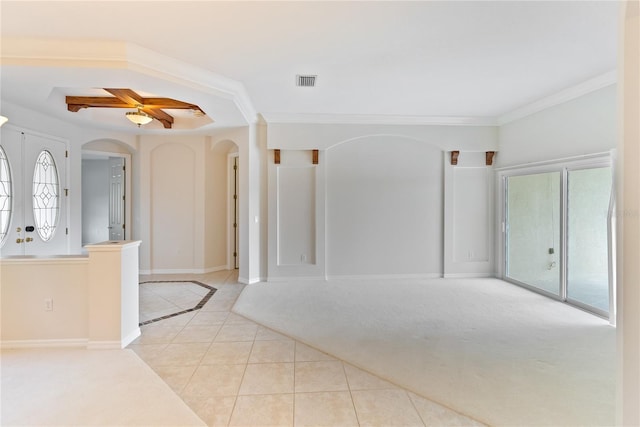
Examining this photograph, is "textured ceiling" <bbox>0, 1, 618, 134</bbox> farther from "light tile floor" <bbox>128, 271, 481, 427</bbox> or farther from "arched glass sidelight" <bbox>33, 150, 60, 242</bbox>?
"light tile floor" <bbox>128, 271, 481, 427</bbox>

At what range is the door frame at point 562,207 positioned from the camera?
3.37 metres

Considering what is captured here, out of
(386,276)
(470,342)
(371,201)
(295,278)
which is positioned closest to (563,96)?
(371,201)

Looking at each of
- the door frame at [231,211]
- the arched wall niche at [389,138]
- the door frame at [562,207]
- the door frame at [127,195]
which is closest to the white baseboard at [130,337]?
the door frame at [231,211]

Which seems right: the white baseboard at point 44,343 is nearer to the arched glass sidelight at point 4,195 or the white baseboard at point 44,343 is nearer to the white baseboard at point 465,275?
the arched glass sidelight at point 4,195

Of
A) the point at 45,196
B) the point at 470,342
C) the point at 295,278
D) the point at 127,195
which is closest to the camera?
the point at 470,342

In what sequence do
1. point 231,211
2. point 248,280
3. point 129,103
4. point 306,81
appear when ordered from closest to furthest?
point 306,81, point 129,103, point 248,280, point 231,211

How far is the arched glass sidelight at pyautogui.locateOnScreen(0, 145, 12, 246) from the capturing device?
3.72 metres

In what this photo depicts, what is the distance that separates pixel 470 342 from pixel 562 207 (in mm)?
2738

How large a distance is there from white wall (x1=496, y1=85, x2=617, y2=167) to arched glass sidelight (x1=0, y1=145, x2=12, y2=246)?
295 inches

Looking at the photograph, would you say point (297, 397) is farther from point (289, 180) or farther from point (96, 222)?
point (96, 222)

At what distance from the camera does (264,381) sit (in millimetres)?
2242

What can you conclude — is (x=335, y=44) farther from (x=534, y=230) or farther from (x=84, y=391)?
(x=534, y=230)

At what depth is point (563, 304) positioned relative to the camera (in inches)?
159

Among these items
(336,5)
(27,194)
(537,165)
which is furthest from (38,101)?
(537,165)
